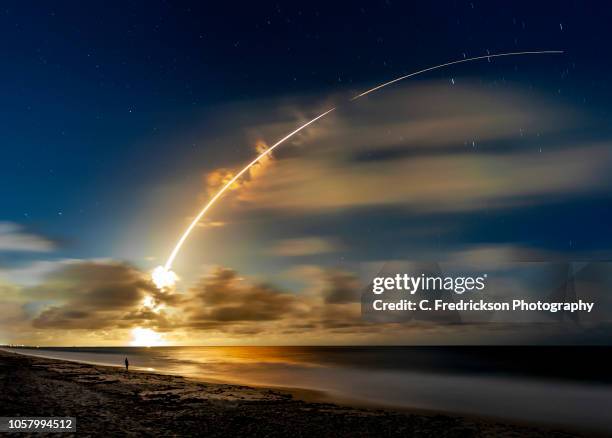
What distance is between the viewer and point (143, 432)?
18.5 m

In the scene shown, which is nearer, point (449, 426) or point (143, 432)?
point (143, 432)

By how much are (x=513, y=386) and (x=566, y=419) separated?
86.8 feet

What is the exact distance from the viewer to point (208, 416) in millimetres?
22688

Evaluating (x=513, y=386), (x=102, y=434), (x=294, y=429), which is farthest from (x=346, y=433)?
(x=513, y=386)

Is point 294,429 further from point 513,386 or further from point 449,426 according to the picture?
point 513,386

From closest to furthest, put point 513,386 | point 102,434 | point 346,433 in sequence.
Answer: point 102,434
point 346,433
point 513,386

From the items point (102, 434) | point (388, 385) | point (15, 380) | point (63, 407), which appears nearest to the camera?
point (102, 434)

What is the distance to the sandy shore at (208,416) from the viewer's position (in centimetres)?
1986

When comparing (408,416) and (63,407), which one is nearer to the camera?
(63,407)

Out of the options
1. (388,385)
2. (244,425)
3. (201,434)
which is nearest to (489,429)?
(244,425)

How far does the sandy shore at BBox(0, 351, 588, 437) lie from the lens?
19859 mm

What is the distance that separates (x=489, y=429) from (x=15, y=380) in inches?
1033

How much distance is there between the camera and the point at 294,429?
2058 centimetres

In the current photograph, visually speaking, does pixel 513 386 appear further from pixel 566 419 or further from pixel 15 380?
pixel 15 380
